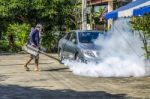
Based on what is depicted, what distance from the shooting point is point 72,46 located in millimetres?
19422

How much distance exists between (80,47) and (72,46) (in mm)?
972

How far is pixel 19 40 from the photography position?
31016mm

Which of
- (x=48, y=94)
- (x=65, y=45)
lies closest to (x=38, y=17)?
(x=65, y=45)

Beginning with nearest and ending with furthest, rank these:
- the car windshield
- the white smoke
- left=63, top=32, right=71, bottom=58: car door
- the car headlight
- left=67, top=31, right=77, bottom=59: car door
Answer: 1. the white smoke
2. the car headlight
3. left=67, top=31, right=77, bottom=59: car door
4. the car windshield
5. left=63, top=32, right=71, bottom=58: car door

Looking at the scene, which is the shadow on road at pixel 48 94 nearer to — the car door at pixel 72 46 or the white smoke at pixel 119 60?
the white smoke at pixel 119 60

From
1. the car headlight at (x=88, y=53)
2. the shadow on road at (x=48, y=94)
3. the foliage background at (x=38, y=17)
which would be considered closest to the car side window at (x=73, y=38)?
the car headlight at (x=88, y=53)

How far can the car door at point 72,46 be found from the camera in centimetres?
1907

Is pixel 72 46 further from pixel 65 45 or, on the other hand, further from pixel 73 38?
pixel 65 45

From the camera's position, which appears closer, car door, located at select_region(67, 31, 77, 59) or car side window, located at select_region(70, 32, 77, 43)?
car door, located at select_region(67, 31, 77, 59)

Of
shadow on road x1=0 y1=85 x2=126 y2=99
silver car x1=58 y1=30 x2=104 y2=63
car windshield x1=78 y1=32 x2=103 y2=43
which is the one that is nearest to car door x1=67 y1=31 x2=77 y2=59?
silver car x1=58 y1=30 x2=104 y2=63

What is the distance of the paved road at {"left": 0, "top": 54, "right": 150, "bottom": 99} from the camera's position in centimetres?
1233

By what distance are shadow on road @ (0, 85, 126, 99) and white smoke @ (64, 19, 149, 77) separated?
3.93m

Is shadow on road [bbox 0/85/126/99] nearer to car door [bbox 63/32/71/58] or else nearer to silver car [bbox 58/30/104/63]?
silver car [bbox 58/30/104/63]

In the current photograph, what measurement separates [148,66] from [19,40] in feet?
49.4
